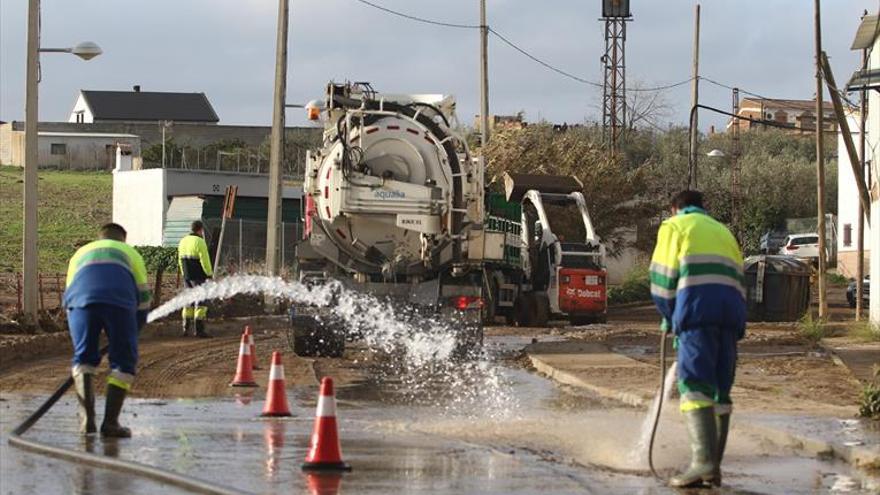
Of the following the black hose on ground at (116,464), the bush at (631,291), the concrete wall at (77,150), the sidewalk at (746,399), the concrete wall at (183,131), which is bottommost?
the black hose on ground at (116,464)

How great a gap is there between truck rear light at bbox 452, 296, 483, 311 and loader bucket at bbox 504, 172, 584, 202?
9.25 meters

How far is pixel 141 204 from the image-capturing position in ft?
174

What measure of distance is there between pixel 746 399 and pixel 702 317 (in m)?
4.87

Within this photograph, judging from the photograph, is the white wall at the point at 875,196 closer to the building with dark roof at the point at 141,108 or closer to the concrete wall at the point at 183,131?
the concrete wall at the point at 183,131

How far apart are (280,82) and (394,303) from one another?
42.8 ft

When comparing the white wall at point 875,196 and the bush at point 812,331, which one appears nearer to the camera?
the bush at point 812,331

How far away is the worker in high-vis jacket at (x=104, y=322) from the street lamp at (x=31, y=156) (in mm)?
10182

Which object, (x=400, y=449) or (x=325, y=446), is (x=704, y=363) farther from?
(x=400, y=449)

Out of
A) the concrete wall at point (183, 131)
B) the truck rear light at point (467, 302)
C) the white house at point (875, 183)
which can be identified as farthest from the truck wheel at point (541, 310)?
the concrete wall at point (183, 131)

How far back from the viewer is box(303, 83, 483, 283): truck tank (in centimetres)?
1944

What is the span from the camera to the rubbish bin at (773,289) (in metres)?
32.5

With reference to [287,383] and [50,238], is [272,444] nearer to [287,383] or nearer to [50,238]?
[287,383]

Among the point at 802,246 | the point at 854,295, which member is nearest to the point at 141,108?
the point at 802,246

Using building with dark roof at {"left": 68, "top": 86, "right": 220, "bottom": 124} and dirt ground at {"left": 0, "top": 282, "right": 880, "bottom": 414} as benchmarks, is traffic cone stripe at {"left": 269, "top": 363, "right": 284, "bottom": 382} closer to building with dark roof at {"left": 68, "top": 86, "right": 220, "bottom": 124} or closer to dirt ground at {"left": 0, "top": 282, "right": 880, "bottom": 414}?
dirt ground at {"left": 0, "top": 282, "right": 880, "bottom": 414}
